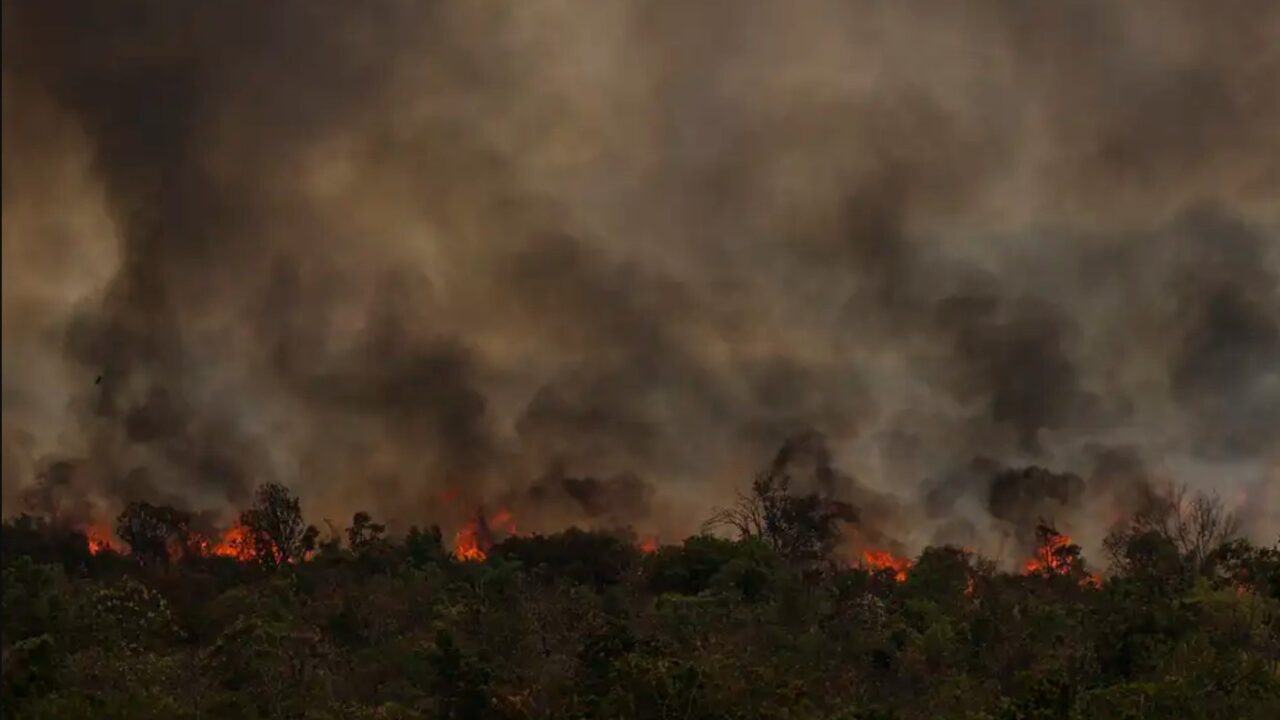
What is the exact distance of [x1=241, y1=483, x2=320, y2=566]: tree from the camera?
361 feet

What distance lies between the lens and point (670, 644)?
145 ft

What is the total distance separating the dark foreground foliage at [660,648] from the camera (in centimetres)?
3738

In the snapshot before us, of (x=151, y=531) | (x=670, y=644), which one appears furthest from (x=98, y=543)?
(x=670, y=644)

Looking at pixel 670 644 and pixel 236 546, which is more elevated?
pixel 236 546

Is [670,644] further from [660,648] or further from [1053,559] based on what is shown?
[1053,559]

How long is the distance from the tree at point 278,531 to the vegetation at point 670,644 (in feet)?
61.4

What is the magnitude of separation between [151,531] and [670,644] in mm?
91706

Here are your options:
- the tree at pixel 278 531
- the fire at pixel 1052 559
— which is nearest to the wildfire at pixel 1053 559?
the fire at pixel 1052 559

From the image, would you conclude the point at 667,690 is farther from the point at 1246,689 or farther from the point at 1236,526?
the point at 1236,526

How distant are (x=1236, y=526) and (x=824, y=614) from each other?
186ft

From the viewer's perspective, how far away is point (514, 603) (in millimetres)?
60969

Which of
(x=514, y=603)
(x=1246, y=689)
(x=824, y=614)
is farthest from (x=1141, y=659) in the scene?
(x=514, y=603)

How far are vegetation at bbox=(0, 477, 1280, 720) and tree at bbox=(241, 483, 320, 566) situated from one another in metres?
18.7

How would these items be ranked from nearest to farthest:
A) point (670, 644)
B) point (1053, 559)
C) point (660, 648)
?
1. point (660, 648)
2. point (670, 644)
3. point (1053, 559)
